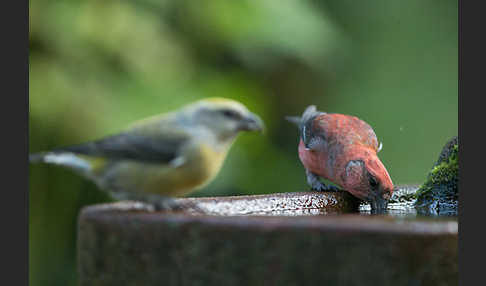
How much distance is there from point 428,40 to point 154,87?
3955mm

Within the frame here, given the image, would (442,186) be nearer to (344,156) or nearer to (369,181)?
(369,181)

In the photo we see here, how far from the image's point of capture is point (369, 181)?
5.16m

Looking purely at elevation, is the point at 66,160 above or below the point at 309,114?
below

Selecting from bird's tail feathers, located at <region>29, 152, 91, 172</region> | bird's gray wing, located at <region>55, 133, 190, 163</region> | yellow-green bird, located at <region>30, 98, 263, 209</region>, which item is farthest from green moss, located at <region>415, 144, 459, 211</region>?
bird's tail feathers, located at <region>29, 152, 91, 172</region>

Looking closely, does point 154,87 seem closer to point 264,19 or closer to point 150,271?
point 264,19

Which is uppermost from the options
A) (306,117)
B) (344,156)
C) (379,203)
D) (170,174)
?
(306,117)

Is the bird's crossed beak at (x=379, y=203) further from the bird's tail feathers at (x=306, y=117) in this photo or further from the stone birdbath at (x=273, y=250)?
the stone birdbath at (x=273, y=250)

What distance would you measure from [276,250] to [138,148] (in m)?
0.86

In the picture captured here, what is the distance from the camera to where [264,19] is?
6586 millimetres

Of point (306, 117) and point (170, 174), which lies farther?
point (306, 117)

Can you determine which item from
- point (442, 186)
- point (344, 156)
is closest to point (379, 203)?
point (442, 186)

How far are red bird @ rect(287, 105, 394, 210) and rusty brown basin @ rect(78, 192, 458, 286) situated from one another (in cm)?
178

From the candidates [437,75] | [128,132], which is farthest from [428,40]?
[128,132]

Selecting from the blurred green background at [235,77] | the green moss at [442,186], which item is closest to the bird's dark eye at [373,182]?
the green moss at [442,186]
